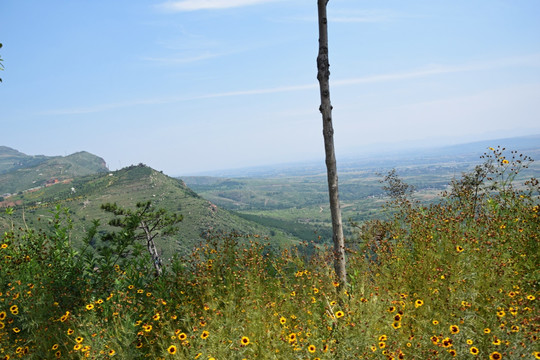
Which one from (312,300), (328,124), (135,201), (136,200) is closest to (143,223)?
(312,300)

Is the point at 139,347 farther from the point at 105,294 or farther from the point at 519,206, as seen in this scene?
the point at 519,206

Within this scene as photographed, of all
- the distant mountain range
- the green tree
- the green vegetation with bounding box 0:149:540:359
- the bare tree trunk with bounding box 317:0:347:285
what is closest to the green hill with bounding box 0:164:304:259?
the distant mountain range

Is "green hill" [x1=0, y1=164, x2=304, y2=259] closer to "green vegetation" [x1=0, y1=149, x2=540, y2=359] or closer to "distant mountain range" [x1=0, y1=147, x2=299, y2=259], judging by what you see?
"distant mountain range" [x1=0, y1=147, x2=299, y2=259]

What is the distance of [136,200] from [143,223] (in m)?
99.1

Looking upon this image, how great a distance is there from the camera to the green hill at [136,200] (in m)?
79.1

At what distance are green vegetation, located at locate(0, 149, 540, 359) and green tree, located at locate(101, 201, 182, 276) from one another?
65cm

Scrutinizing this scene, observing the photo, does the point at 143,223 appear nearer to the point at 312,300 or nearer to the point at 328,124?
the point at 312,300

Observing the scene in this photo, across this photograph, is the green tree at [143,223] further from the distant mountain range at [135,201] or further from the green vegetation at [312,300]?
the distant mountain range at [135,201]

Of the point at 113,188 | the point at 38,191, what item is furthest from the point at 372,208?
the point at 38,191

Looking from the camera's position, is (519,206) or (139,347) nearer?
(139,347)

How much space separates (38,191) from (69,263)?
534ft

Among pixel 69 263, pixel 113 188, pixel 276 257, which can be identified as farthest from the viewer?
pixel 113 188

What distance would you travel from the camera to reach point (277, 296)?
507 centimetres

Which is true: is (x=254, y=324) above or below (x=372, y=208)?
above
